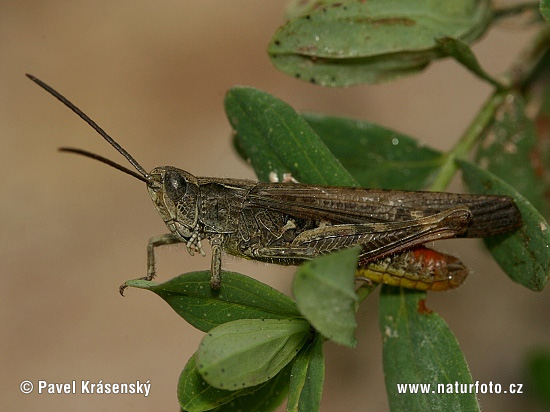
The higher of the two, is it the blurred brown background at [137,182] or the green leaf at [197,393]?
the blurred brown background at [137,182]

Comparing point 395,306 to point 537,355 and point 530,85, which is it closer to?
point 530,85

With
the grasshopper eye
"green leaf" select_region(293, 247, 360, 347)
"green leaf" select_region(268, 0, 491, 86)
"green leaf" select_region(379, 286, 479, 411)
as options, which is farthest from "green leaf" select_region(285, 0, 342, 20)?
"green leaf" select_region(293, 247, 360, 347)

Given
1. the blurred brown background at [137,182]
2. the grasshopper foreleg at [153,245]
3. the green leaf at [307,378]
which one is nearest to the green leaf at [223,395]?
the green leaf at [307,378]

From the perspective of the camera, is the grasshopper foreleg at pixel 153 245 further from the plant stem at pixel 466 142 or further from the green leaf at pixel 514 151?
the green leaf at pixel 514 151

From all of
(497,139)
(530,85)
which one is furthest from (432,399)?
(530,85)

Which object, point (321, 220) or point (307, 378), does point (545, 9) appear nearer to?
point (321, 220)

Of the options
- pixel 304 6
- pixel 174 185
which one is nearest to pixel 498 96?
pixel 304 6

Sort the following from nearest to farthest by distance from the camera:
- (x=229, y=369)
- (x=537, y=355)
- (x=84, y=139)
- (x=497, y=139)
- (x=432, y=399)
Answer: (x=229, y=369) → (x=432, y=399) → (x=497, y=139) → (x=537, y=355) → (x=84, y=139)
